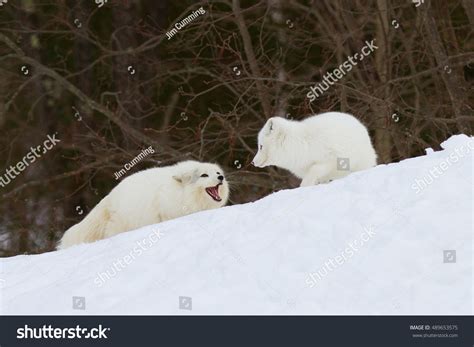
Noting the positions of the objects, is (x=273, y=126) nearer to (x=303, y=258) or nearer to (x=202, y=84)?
(x=303, y=258)

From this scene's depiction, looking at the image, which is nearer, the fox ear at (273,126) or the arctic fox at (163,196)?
the arctic fox at (163,196)

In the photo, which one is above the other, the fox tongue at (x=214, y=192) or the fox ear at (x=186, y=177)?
the fox ear at (x=186, y=177)

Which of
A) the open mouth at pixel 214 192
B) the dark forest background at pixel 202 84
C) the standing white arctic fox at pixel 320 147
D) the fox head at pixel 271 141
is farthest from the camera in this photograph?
the dark forest background at pixel 202 84

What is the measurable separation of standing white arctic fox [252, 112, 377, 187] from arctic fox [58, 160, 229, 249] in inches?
33.9

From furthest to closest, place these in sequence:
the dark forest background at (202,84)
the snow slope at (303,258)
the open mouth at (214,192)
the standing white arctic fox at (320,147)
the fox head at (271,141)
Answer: the dark forest background at (202,84), the fox head at (271,141), the open mouth at (214,192), the standing white arctic fox at (320,147), the snow slope at (303,258)

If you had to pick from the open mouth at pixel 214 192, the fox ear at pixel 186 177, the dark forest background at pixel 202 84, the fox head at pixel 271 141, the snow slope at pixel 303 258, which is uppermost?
the dark forest background at pixel 202 84

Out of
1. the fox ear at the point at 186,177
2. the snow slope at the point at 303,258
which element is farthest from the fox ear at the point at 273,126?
the snow slope at the point at 303,258

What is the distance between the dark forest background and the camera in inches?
760

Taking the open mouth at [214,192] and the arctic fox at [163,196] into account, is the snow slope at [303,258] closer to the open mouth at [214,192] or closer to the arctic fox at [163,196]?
the arctic fox at [163,196]

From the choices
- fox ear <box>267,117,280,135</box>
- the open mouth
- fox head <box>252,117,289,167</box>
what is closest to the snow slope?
the open mouth

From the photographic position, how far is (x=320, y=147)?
39.0 feet

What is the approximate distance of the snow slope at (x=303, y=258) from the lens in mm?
8508

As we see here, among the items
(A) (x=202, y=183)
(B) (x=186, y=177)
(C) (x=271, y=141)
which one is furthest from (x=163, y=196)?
(C) (x=271, y=141)

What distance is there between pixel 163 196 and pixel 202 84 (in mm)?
10821
